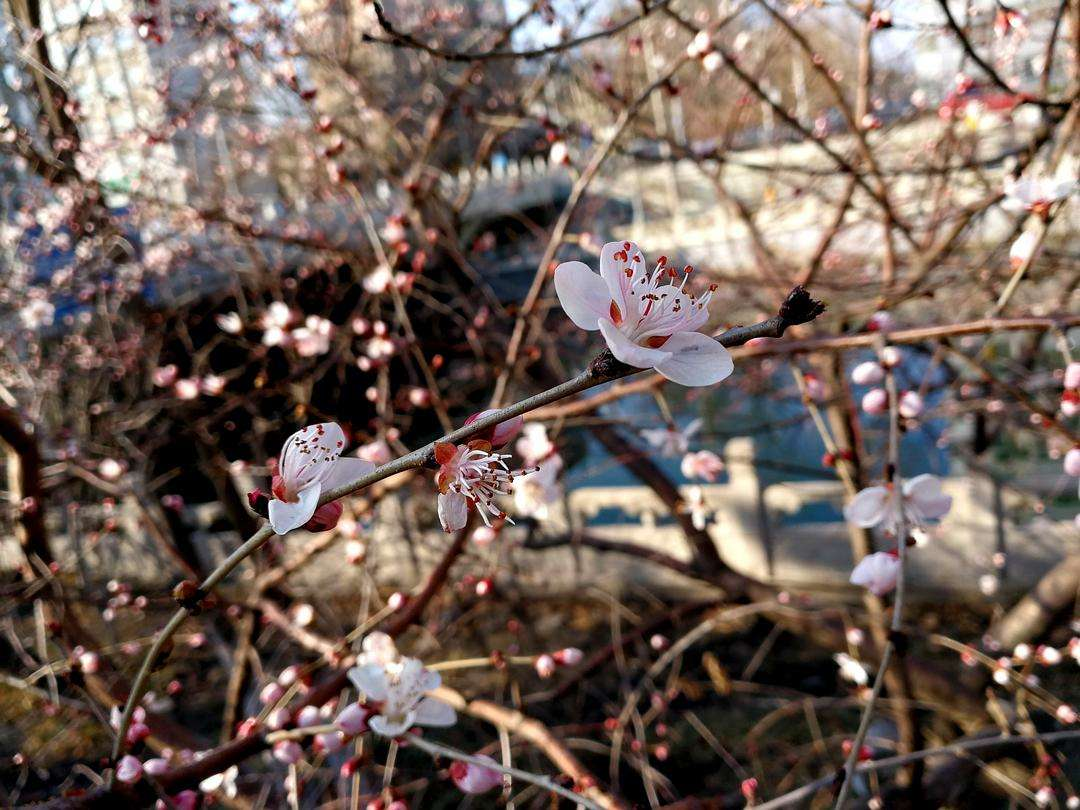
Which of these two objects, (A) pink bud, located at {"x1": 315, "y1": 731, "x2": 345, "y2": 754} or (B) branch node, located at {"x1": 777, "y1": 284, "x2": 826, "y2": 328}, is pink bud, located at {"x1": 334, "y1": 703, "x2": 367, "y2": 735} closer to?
(A) pink bud, located at {"x1": 315, "y1": 731, "x2": 345, "y2": 754}

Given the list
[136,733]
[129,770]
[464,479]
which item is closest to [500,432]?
[464,479]

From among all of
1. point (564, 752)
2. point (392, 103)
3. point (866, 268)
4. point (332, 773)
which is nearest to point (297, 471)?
point (564, 752)

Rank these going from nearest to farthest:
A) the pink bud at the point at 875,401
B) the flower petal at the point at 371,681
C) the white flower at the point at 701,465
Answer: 1. the flower petal at the point at 371,681
2. the pink bud at the point at 875,401
3. the white flower at the point at 701,465

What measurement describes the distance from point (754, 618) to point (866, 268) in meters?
2.74

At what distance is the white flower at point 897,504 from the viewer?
1216 millimetres

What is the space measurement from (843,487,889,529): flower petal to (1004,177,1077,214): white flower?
581 millimetres

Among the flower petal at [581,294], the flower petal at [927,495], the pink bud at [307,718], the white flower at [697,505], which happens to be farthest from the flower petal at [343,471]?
the white flower at [697,505]

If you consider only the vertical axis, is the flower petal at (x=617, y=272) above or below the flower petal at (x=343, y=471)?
above

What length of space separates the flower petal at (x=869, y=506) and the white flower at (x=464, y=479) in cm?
73

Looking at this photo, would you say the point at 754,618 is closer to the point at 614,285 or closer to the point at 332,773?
the point at 332,773

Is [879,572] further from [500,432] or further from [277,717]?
[277,717]

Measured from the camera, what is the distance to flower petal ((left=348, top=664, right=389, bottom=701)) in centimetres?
106

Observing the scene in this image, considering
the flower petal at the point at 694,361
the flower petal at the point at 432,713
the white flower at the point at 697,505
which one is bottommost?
the white flower at the point at 697,505

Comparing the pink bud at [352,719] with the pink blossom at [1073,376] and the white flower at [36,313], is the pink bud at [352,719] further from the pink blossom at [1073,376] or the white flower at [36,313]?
the white flower at [36,313]
